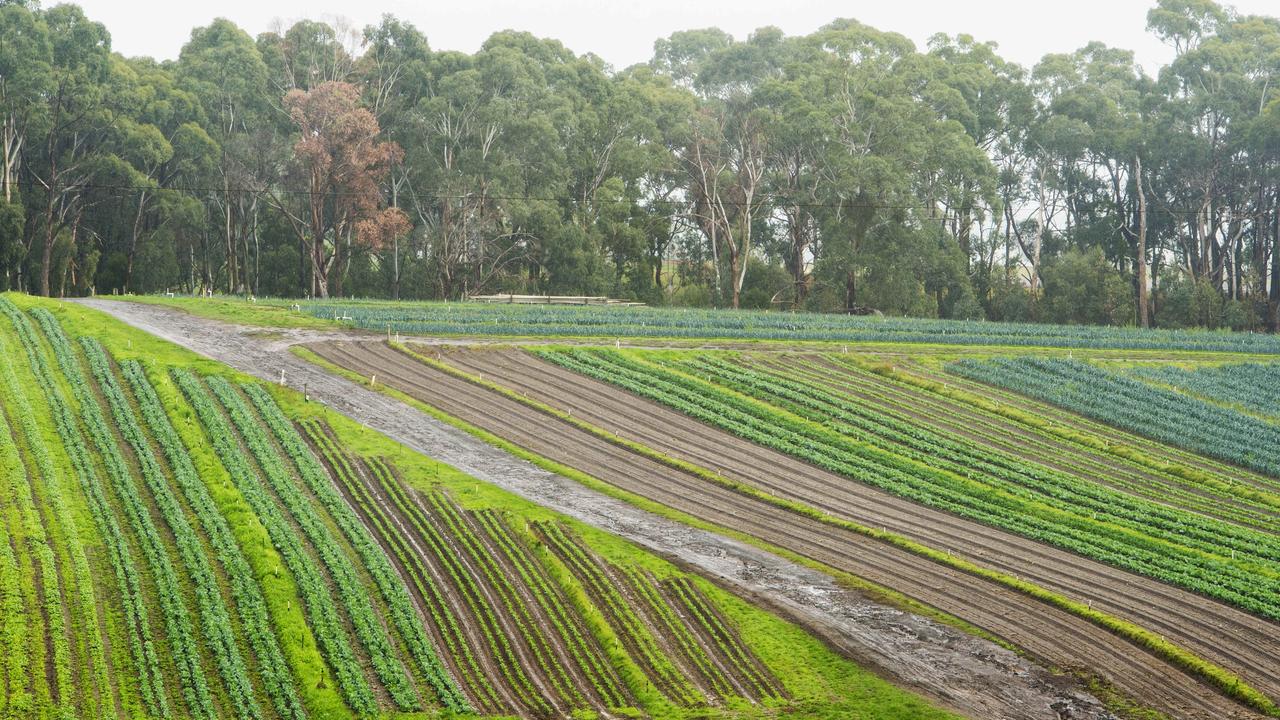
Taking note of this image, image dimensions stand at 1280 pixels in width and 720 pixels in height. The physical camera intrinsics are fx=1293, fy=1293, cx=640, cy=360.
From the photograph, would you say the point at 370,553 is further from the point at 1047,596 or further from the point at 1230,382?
the point at 1230,382

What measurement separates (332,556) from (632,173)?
235ft

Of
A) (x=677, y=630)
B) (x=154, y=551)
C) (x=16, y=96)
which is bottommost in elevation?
(x=677, y=630)

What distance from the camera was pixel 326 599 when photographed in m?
35.2

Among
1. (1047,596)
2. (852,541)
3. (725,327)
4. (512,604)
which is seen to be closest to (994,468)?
(852,541)

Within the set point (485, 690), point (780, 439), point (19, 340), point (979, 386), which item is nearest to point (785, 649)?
point (485, 690)

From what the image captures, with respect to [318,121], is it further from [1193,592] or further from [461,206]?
[1193,592]

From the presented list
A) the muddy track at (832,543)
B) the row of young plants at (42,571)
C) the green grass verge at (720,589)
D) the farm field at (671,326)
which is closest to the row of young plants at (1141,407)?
the farm field at (671,326)

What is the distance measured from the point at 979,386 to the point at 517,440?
2567cm

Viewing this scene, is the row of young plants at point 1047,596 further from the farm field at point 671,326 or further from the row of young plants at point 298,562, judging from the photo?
the farm field at point 671,326

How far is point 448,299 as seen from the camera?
96375 millimetres

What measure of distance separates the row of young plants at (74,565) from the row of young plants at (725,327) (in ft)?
80.4

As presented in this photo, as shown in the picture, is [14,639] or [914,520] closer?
[14,639]

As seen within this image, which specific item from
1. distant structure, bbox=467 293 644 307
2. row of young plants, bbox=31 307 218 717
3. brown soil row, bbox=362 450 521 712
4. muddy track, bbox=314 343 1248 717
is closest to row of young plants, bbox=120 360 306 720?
row of young plants, bbox=31 307 218 717

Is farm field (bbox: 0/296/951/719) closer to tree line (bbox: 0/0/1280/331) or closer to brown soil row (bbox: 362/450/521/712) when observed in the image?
brown soil row (bbox: 362/450/521/712)
